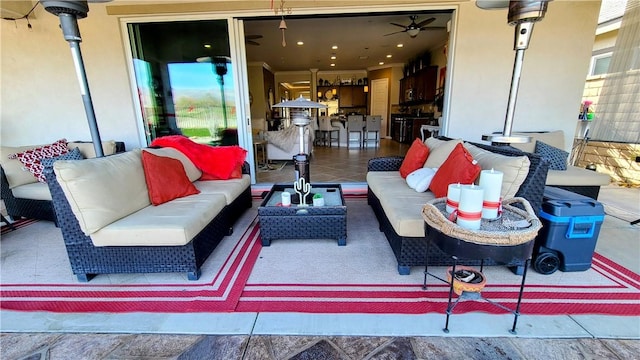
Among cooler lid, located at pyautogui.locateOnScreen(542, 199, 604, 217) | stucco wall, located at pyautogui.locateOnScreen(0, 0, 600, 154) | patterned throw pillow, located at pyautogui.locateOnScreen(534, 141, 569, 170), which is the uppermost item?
stucco wall, located at pyautogui.locateOnScreen(0, 0, 600, 154)

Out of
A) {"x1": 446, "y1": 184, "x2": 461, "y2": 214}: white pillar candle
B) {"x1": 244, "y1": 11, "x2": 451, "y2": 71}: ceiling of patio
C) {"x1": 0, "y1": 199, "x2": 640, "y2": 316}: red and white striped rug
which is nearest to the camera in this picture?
{"x1": 446, "y1": 184, "x2": 461, "y2": 214}: white pillar candle

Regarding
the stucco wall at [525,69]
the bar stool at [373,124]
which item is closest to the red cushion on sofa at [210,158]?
the stucco wall at [525,69]

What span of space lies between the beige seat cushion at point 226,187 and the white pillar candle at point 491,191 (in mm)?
2030

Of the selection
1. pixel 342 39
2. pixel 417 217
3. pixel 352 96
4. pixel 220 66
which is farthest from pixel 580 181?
pixel 352 96

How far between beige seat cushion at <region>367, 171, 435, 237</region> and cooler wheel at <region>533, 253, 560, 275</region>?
80cm

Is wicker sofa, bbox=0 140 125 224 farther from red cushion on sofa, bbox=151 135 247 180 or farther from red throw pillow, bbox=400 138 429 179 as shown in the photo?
red throw pillow, bbox=400 138 429 179

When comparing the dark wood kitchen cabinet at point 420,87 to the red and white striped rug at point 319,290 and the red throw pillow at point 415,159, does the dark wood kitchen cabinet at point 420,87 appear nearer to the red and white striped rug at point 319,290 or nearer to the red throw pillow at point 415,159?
the red throw pillow at point 415,159

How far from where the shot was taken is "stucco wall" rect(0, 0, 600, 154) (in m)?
3.41

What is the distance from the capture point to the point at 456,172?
1979 millimetres

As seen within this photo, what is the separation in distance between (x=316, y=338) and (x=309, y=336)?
4 centimetres

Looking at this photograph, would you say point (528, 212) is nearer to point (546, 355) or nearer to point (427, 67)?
point (546, 355)

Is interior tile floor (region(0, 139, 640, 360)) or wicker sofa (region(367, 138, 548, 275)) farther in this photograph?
wicker sofa (region(367, 138, 548, 275))

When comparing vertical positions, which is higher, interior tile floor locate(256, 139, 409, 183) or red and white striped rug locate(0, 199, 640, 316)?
interior tile floor locate(256, 139, 409, 183)

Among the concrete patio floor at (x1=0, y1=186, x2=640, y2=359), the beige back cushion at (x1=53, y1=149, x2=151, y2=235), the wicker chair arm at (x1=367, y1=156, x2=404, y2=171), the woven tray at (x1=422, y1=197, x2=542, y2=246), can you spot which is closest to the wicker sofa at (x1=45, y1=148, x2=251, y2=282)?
the beige back cushion at (x1=53, y1=149, x2=151, y2=235)
